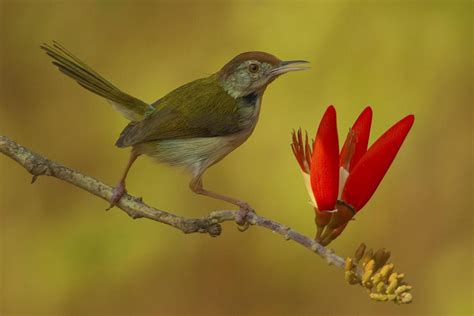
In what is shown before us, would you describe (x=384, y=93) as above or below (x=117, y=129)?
above

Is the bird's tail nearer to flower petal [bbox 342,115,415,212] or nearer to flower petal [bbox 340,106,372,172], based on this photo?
flower petal [bbox 340,106,372,172]

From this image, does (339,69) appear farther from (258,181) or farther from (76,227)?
(76,227)

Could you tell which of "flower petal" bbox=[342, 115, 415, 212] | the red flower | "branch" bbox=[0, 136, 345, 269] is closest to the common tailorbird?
"branch" bbox=[0, 136, 345, 269]

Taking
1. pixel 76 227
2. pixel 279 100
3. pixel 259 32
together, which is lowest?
pixel 76 227

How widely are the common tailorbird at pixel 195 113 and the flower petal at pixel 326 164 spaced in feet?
3.88

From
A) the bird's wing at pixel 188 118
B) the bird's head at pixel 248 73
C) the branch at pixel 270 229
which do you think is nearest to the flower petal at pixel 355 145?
the branch at pixel 270 229

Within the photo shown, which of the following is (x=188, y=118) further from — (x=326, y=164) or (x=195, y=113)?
(x=326, y=164)

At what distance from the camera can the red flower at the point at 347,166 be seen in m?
2.53

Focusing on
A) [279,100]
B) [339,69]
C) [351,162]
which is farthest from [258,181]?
[351,162]

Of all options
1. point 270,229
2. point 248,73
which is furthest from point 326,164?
point 248,73

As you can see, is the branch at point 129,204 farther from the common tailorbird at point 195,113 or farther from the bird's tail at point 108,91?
the bird's tail at point 108,91

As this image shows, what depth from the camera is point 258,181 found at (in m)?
5.78

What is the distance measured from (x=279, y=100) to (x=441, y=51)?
146cm

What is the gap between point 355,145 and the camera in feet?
8.91
